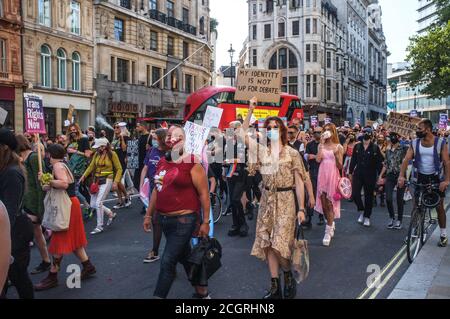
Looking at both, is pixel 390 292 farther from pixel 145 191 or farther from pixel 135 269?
pixel 145 191

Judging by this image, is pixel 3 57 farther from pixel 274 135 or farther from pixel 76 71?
pixel 274 135

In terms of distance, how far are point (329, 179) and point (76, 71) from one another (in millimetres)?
26472

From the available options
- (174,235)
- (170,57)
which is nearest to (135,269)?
(174,235)

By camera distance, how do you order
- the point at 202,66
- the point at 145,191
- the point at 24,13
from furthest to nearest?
the point at 202,66
the point at 24,13
the point at 145,191

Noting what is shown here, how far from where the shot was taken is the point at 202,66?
1817 inches

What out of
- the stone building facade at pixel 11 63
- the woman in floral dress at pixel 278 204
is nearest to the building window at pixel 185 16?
the stone building facade at pixel 11 63

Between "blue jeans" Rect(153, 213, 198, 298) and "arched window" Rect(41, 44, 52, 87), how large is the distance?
26346mm

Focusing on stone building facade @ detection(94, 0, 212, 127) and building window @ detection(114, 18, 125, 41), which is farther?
building window @ detection(114, 18, 125, 41)

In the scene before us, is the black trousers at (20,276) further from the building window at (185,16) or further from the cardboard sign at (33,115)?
the building window at (185,16)

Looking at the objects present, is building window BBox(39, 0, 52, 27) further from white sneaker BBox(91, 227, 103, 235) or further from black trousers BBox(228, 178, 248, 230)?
black trousers BBox(228, 178, 248, 230)

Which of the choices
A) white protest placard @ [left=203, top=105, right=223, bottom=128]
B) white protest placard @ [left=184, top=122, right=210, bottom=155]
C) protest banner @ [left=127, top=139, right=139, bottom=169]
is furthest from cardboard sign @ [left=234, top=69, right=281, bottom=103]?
protest banner @ [left=127, top=139, right=139, bottom=169]

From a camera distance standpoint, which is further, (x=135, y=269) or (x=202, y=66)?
(x=202, y=66)

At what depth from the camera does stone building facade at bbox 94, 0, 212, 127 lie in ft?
109
